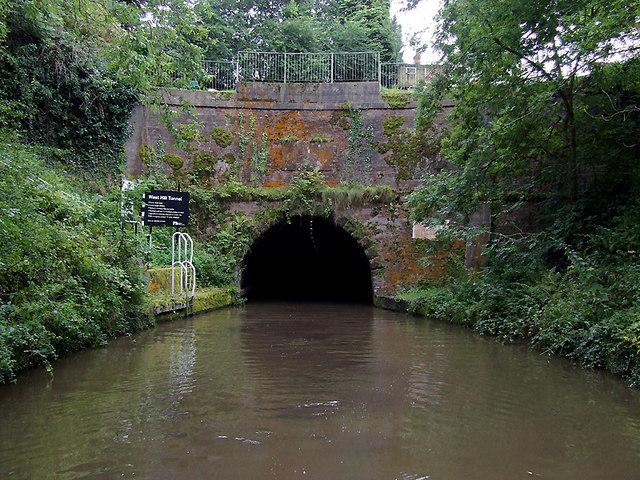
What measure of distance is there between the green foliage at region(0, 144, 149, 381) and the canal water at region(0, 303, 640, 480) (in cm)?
30

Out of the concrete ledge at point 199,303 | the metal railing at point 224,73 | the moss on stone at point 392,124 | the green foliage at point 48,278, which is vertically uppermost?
the metal railing at point 224,73

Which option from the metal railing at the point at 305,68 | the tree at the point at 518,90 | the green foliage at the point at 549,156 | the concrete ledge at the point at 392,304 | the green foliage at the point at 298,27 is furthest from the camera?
the green foliage at the point at 298,27

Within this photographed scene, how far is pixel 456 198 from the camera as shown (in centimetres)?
896

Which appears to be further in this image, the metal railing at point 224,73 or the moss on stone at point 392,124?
the metal railing at point 224,73

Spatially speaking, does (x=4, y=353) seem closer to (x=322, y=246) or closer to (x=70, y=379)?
(x=70, y=379)

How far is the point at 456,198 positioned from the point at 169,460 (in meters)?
7.18

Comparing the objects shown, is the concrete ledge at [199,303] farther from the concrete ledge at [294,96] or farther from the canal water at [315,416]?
the concrete ledge at [294,96]

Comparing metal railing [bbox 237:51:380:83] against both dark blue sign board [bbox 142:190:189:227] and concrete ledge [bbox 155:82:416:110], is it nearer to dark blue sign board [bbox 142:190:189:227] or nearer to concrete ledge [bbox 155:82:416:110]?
concrete ledge [bbox 155:82:416:110]

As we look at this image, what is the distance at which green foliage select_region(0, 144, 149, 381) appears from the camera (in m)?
4.46

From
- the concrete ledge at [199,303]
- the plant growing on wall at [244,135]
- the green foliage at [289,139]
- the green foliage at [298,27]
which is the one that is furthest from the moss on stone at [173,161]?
the green foliage at [298,27]

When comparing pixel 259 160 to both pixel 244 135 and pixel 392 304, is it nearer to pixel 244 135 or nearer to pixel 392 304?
pixel 244 135

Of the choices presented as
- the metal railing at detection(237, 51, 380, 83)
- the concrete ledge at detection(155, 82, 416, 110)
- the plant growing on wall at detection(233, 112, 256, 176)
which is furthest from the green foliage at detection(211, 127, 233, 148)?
the metal railing at detection(237, 51, 380, 83)

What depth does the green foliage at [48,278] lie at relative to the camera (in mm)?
4461

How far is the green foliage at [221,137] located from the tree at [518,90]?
6.41 meters
